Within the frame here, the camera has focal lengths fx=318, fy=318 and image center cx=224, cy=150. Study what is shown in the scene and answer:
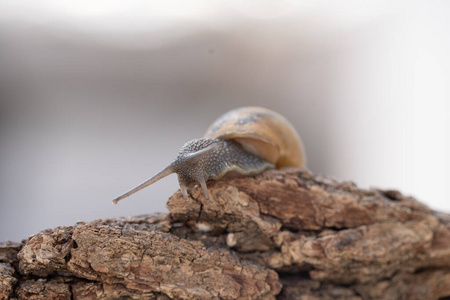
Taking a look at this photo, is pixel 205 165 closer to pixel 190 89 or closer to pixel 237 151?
pixel 237 151

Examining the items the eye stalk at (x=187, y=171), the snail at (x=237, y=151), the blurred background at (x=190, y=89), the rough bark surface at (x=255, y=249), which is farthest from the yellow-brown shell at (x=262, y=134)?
the blurred background at (x=190, y=89)

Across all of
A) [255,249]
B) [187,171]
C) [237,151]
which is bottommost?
[255,249]

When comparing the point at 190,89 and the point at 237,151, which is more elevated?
the point at 190,89

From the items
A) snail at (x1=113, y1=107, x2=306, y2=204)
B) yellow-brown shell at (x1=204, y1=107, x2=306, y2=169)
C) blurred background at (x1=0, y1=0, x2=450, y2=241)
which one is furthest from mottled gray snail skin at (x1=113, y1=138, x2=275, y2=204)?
blurred background at (x1=0, y1=0, x2=450, y2=241)

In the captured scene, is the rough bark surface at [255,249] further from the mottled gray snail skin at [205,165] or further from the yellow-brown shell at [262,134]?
the yellow-brown shell at [262,134]

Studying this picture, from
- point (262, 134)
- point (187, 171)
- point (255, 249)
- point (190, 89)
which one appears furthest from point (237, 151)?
point (190, 89)

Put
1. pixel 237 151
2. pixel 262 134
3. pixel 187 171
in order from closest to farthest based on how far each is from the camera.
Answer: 1. pixel 187 171
2. pixel 237 151
3. pixel 262 134

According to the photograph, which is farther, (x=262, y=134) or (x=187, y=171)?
(x=262, y=134)
